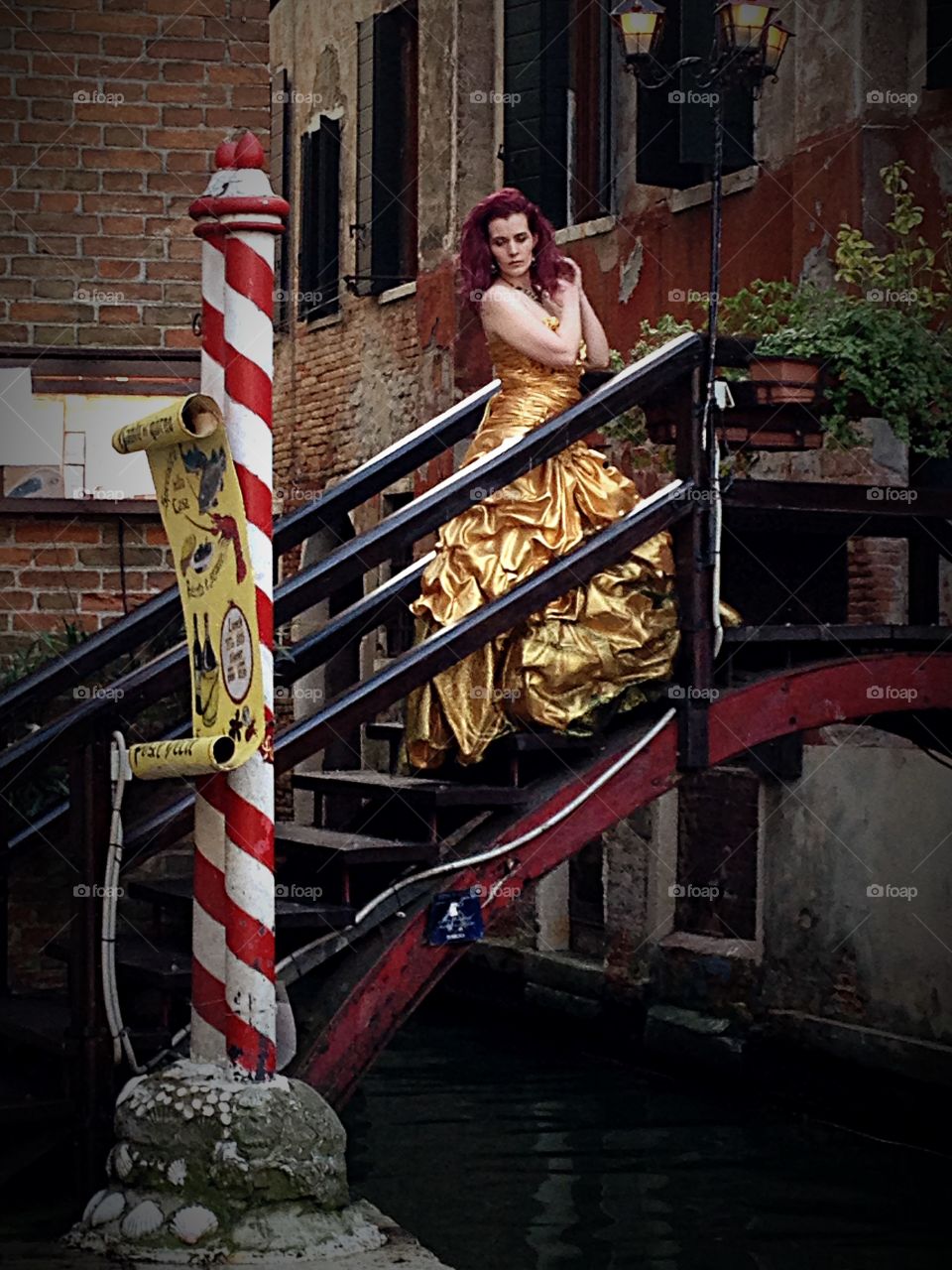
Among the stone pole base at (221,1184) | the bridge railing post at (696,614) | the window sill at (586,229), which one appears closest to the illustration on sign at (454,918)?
the bridge railing post at (696,614)

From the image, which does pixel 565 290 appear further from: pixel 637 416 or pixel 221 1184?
pixel 221 1184

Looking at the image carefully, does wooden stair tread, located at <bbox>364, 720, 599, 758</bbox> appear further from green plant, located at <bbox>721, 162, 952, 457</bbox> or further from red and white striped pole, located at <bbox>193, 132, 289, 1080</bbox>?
green plant, located at <bbox>721, 162, 952, 457</bbox>

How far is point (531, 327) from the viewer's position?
277 inches

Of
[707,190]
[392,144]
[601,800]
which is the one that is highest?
[392,144]

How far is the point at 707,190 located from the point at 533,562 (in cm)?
527

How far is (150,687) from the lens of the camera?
6.11 metres

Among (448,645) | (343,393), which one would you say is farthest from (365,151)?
(448,645)

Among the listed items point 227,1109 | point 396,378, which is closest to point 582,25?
point 396,378

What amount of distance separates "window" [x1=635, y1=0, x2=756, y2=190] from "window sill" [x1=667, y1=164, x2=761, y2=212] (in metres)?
0.06

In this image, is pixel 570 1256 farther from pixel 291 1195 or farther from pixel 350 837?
pixel 291 1195

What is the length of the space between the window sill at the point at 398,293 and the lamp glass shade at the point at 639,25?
509 cm

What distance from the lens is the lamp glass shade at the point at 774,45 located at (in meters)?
9.80

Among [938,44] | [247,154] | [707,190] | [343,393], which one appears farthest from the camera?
[343,393]

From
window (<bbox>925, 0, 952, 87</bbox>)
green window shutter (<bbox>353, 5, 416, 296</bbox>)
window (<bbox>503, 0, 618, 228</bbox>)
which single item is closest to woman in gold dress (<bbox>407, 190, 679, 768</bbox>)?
window (<bbox>925, 0, 952, 87</bbox>)
